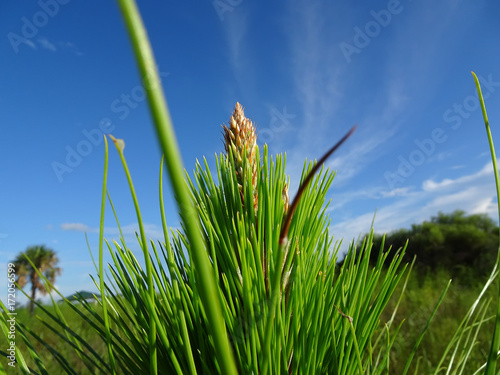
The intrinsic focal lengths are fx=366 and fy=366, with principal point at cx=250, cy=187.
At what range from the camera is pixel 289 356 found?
510mm

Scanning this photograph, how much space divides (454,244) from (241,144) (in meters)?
3.87

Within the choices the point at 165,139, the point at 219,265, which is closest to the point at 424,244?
the point at 219,265

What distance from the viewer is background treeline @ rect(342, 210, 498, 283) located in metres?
3.58

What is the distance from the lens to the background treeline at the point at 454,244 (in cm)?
358

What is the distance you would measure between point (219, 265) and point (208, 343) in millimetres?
117

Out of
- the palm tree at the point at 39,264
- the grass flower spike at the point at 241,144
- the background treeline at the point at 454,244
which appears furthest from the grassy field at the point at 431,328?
the palm tree at the point at 39,264

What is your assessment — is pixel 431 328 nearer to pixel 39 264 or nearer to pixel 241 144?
pixel 241 144

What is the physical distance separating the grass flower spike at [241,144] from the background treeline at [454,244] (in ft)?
10.4

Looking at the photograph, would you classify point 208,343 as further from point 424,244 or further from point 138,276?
point 424,244

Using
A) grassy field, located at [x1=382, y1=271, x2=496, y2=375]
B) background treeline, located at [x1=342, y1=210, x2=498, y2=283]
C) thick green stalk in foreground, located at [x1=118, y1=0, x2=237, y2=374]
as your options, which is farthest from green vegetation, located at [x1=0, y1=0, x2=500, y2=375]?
background treeline, located at [x1=342, y1=210, x2=498, y2=283]

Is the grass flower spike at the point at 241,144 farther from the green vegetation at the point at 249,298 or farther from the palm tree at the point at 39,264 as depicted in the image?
the palm tree at the point at 39,264

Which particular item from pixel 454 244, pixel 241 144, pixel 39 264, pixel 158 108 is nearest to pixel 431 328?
pixel 241 144

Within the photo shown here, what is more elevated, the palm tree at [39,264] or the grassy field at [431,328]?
the palm tree at [39,264]

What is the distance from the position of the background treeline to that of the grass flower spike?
124 inches
